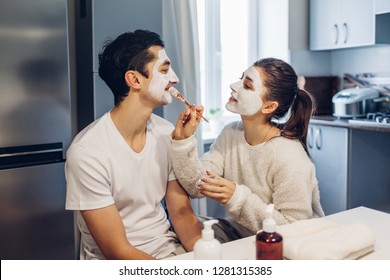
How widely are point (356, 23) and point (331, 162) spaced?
1.01 meters

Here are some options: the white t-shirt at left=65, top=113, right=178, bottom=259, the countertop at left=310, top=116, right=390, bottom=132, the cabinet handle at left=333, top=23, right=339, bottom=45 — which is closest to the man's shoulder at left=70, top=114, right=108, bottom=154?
the white t-shirt at left=65, top=113, right=178, bottom=259

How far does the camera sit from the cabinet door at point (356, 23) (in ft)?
9.73

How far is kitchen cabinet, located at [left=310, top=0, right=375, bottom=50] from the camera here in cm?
299

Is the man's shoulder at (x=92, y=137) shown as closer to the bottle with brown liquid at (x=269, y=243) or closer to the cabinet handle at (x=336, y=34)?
the bottle with brown liquid at (x=269, y=243)

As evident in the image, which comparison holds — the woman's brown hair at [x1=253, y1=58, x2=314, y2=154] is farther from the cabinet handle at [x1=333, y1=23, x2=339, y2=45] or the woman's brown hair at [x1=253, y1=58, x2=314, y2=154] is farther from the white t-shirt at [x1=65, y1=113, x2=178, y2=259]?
the cabinet handle at [x1=333, y1=23, x2=339, y2=45]

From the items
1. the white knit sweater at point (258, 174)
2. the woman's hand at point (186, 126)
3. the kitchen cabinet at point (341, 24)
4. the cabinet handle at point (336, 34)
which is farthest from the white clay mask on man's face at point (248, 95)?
the cabinet handle at point (336, 34)

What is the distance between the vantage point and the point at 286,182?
135cm

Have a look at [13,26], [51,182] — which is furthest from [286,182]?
[13,26]

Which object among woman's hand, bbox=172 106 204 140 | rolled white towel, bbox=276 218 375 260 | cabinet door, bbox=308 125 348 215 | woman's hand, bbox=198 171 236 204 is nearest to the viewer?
rolled white towel, bbox=276 218 375 260

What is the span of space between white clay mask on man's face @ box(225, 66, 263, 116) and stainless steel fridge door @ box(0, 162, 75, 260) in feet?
3.38

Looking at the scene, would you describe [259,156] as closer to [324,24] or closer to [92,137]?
[92,137]

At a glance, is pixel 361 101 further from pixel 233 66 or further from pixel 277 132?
pixel 277 132

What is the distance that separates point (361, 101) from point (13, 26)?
2322 mm

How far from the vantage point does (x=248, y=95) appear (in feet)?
5.14
